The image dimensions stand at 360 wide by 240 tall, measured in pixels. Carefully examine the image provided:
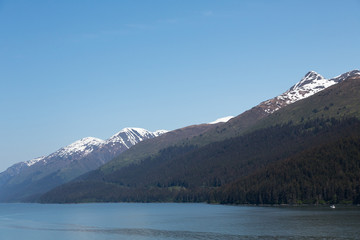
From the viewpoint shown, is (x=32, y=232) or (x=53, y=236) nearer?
(x=53, y=236)

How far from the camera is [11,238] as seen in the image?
154750mm

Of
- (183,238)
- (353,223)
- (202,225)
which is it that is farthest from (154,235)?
(353,223)

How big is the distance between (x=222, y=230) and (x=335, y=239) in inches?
1605

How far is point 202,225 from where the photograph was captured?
168 meters

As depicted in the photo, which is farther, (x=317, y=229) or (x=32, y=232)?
(x=32, y=232)

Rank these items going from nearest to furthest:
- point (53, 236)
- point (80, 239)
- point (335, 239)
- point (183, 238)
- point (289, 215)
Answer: point (335, 239) < point (183, 238) < point (80, 239) < point (53, 236) < point (289, 215)

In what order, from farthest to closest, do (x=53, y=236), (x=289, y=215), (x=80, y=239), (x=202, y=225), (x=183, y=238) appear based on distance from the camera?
1. (x=289, y=215)
2. (x=202, y=225)
3. (x=53, y=236)
4. (x=80, y=239)
5. (x=183, y=238)

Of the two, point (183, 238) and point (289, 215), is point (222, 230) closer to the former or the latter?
point (183, 238)

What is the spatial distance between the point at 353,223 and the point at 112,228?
269 feet

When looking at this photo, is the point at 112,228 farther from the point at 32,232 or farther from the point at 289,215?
the point at 289,215

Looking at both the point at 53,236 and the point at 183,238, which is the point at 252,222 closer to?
the point at 183,238

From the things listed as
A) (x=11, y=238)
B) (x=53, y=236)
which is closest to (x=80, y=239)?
(x=53, y=236)

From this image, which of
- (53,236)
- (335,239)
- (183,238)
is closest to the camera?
(335,239)

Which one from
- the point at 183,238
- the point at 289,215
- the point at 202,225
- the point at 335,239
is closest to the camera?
the point at 335,239
